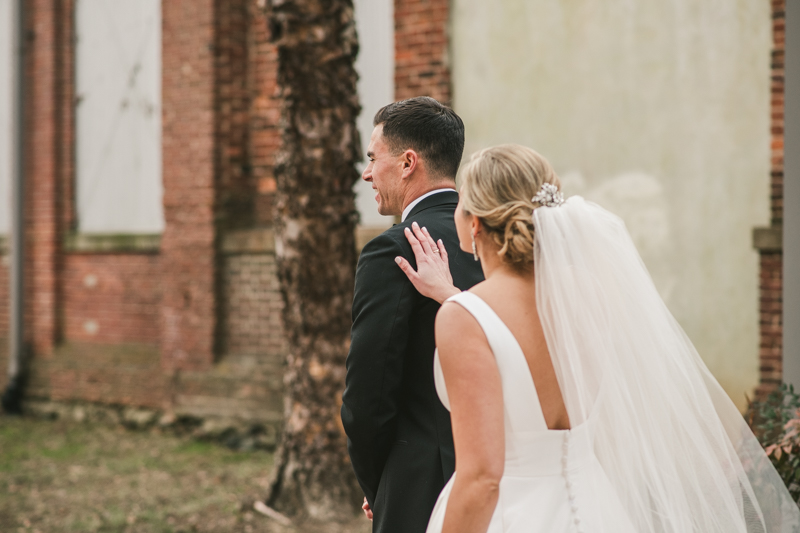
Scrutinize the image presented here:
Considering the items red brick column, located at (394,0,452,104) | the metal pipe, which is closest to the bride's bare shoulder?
red brick column, located at (394,0,452,104)

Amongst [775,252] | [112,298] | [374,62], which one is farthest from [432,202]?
[112,298]

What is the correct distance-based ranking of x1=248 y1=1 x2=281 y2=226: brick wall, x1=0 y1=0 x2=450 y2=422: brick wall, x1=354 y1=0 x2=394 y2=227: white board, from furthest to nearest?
x1=248 y1=1 x2=281 y2=226: brick wall
x1=0 y1=0 x2=450 y2=422: brick wall
x1=354 y1=0 x2=394 y2=227: white board

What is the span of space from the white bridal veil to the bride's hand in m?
0.40

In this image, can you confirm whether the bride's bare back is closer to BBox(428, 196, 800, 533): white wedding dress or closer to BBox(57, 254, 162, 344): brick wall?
BBox(428, 196, 800, 533): white wedding dress

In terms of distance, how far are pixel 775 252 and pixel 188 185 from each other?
19.1 ft

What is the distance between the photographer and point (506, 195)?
76.8 inches

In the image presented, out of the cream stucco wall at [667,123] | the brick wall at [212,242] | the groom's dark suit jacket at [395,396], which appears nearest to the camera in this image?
A: the groom's dark suit jacket at [395,396]

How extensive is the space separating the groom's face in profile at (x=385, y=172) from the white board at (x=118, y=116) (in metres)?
7.04

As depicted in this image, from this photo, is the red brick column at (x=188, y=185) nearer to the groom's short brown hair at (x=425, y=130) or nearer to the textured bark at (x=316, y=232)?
the textured bark at (x=316, y=232)

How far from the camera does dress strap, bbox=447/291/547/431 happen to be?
6.08ft

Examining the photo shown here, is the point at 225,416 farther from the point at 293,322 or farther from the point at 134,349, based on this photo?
the point at 293,322

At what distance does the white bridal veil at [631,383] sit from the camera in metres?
1.96

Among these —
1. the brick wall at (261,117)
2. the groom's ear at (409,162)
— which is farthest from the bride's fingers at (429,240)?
the brick wall at (261,117)

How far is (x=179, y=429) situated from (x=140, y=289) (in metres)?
1.82
